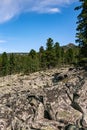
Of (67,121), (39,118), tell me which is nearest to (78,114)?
(67,121)

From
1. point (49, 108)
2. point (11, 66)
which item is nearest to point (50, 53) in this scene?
point (11, 66)

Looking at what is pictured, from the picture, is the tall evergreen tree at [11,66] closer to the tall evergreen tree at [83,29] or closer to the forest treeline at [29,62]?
the forest treeline at [29,62]

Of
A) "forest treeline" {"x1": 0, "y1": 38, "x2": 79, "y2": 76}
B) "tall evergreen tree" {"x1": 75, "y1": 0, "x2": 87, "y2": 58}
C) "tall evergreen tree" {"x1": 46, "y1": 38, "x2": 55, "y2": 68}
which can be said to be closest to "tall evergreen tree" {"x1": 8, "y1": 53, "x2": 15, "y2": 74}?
"forest treeline" {"x1": 0, "y1": 38, "x2": 79, "y2": 76}

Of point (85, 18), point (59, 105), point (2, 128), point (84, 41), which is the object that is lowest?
point (2, 128)

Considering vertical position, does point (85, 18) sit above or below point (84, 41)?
above

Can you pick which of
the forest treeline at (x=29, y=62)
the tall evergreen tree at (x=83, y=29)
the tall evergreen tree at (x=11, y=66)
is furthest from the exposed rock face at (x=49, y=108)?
the tall evergreen tree at (x=11, y=66)

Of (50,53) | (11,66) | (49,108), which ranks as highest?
(50,53)

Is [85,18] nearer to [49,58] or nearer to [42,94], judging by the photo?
[42,94]

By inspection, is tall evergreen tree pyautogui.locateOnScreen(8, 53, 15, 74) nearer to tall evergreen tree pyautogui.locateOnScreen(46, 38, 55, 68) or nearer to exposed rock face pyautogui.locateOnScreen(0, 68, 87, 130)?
tall evergreen tree pyautogui.locateOnScreen(46, 38, 55, 68)

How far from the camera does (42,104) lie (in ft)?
82.5

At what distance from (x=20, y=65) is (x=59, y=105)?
272 feet

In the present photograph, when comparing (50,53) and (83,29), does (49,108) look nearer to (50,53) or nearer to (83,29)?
(83,29)

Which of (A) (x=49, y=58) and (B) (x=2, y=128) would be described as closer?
(B) (x=2, y=128)

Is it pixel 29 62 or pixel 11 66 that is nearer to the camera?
pixel 29 62
